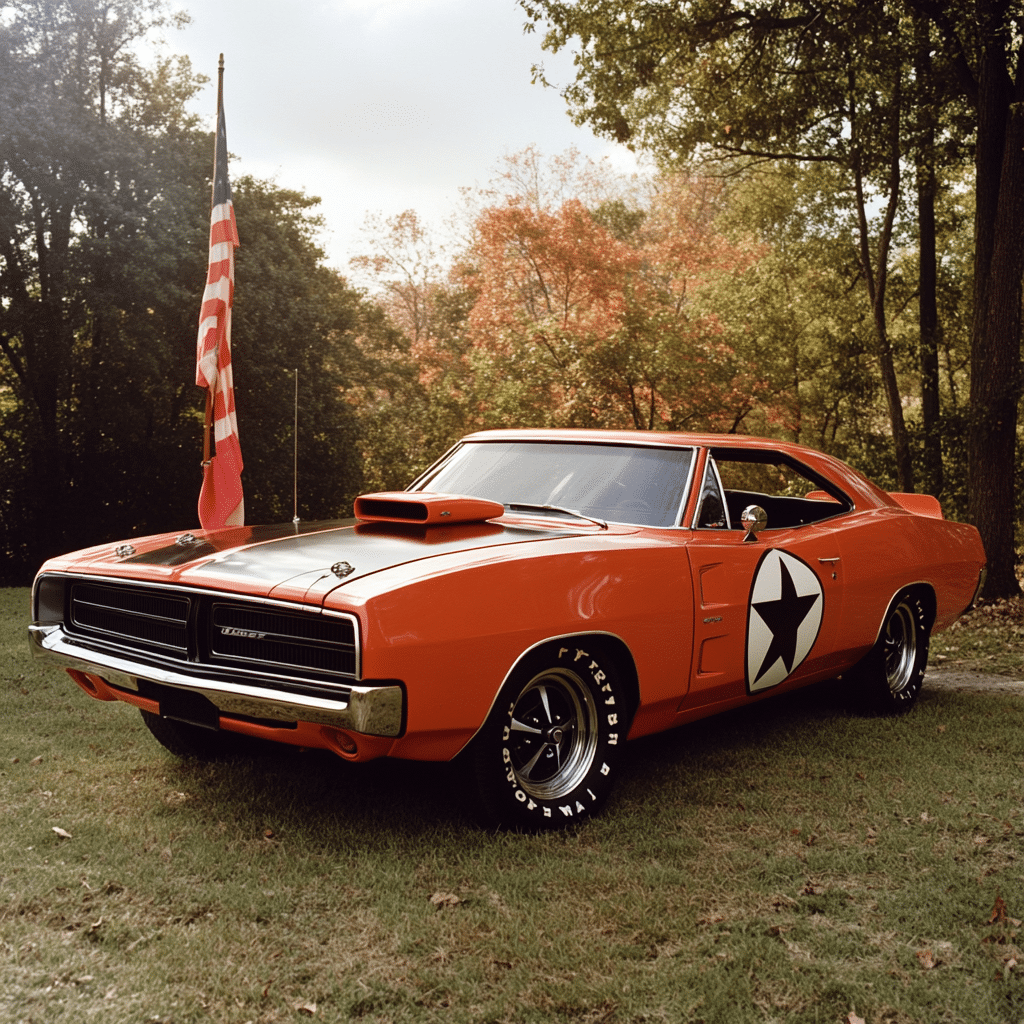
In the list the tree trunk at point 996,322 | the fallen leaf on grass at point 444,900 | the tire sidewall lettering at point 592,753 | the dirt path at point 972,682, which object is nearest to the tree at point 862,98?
the tree trunk at point 996,322

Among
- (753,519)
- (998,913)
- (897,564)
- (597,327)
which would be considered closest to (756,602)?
(753,519)

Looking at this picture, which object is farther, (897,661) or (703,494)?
(897,661)

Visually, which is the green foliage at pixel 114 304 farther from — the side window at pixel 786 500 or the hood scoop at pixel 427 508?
the hood scoop at pixel 427 508

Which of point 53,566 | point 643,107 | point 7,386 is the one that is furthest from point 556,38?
point 7,386

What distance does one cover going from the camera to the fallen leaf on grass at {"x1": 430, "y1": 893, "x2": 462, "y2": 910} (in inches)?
131

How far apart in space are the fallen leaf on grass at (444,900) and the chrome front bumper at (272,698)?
55 cm

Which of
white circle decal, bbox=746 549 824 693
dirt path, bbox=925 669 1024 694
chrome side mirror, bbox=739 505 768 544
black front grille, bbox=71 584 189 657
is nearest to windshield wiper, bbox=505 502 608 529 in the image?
chrome side mirror, bbox=739 505 768 544

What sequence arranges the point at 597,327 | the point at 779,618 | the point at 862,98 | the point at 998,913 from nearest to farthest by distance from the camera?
the point at 998,913 → the point at 779,618 → the point at 862,98 → the point at 597,327

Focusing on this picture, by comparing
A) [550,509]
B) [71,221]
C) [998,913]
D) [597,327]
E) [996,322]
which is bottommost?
[998,913]

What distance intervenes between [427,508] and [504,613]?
838 mm

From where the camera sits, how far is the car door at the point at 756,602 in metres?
4.46

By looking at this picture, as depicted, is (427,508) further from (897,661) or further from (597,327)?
(597,327)

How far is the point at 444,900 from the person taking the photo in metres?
3.34

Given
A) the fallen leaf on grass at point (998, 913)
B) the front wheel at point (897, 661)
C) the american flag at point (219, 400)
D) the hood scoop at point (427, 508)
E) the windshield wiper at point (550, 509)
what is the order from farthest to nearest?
the american flag at point (219, 400), the front wheel at point (897, 661), the windshield wiper at point (550, 509), the hood scoop at point (427, 508), the fallen leaf on grass at point (998, 913)
